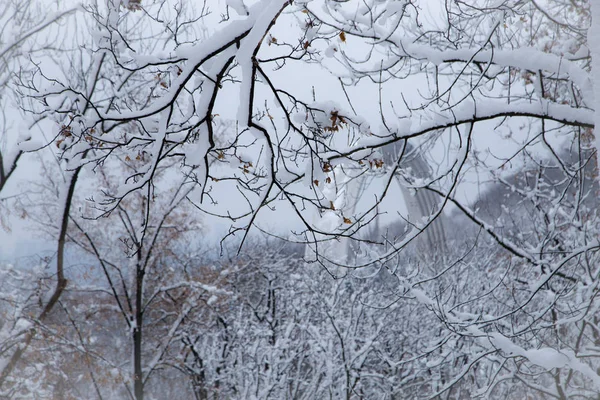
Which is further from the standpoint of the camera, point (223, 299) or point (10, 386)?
point (223, 299)

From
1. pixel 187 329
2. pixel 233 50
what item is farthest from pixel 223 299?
pixel 233 50

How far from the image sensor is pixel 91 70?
30.2ft

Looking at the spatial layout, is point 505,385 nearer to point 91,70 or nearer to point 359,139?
point 359,139

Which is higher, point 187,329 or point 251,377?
point 187,329

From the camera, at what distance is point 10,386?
38.9 ft

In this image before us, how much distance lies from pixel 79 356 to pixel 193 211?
14.3 ft

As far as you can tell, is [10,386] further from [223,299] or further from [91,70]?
[91,70]

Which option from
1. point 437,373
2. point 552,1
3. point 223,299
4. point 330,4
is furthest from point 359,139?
point 223,299

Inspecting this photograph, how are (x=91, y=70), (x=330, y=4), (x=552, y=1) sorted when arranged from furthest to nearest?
(x=91, y=70)
(x=552, y=1)
(x=330, y=4)

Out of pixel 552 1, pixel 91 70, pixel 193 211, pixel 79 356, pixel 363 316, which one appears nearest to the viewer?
pixel 552 1

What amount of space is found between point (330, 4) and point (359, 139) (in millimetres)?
2114

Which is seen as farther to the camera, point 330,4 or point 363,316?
point 363,316

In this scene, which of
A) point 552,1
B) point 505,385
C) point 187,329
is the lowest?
point 505,385

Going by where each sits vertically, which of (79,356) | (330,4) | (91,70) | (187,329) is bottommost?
(79,356)
